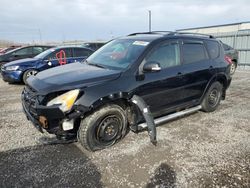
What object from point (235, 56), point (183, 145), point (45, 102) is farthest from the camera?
point (235, 56)

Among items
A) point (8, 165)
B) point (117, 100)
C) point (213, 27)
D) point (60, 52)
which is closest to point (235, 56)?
point (60, 52)

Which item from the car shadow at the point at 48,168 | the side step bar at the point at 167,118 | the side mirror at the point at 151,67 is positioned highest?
the side mirror at the point at 151,67

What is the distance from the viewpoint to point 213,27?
2406 centimetres

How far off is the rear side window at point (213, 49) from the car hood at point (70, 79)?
2583 millimetres

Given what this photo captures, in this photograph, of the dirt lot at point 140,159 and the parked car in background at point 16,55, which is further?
the parked car in background at point 16,55

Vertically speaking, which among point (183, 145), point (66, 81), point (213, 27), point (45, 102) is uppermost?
point (213, 27)

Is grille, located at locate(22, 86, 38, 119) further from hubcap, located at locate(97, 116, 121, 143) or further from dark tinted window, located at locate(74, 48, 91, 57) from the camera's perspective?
dark tinted window, located at locate(74, 48, 91, 57)

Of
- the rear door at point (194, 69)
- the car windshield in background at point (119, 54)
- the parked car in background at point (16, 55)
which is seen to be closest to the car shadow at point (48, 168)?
the car windshield in background at point (119, 54)

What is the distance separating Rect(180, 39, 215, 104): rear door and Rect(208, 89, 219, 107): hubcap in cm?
45

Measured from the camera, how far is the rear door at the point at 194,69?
166 inches

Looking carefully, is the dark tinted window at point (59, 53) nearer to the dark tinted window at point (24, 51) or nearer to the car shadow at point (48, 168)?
the dark tinted window at point (24, 51)

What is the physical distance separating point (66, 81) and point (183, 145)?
2166 millimetres

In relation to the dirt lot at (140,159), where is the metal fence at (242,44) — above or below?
above

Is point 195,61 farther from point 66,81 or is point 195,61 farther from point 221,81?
point 66,81
